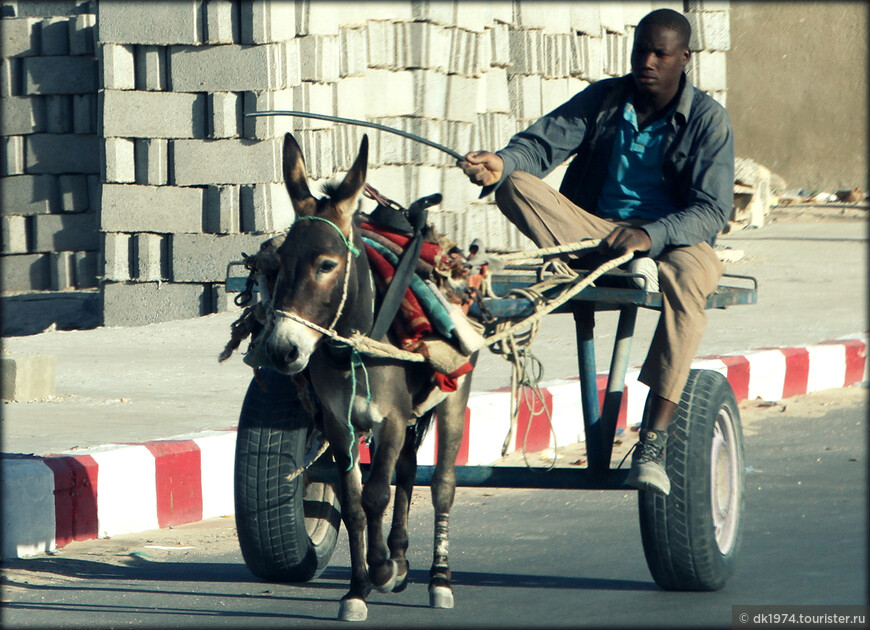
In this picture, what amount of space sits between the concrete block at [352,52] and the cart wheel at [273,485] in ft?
23.3

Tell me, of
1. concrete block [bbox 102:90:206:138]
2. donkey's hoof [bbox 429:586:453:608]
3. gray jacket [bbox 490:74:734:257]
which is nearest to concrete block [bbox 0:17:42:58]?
concrete block [bbox 102:90:206:138]

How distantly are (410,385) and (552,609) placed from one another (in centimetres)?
87

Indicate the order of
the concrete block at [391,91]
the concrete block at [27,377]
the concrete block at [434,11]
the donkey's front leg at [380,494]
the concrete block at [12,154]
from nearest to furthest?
1. the donkey's front leg at [380,494]
2. the concrete block at [27,377]
3. the concrete block at [391,91]
4. the concrete block at [434,11]
5. the concrete block at [12,154]

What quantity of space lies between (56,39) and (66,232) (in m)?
1.89

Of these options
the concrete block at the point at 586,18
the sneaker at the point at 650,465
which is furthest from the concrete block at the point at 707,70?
the sneaker at the point at 650,465

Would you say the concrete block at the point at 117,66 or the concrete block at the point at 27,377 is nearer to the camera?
the concrete block at the point at 27,377

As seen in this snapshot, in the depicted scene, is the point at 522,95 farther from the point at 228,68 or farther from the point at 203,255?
the point at 203,255

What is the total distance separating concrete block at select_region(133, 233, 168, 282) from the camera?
11.5m

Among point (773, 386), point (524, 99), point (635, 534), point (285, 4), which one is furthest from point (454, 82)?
point (635, 534)

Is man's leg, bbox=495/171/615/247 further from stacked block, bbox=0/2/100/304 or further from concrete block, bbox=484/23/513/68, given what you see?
concrete block, bbox=484/23/513/68

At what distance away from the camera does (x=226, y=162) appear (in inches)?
439

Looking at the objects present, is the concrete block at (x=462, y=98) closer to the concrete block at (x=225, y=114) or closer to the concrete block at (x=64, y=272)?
the concrete block at (x=225, y=114)

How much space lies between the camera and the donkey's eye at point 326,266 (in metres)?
3.95

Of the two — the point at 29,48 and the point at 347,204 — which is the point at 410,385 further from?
the point at 29,48
